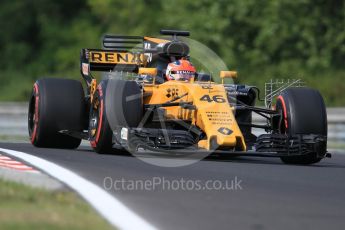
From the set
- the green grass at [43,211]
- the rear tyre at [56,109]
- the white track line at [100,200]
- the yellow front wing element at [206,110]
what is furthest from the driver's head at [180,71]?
the green grass at [43,211]

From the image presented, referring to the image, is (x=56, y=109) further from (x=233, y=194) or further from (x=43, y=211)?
(x=43, y=211)

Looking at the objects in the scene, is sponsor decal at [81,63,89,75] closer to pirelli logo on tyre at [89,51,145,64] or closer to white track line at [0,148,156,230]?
pirelli logo on tyre at [89,51,145,64]

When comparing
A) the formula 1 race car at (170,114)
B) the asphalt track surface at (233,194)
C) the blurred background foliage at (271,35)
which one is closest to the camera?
the asphalt track surface at (233,194)

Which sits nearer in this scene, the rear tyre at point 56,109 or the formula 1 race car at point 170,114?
the formula 1 race car at point 170,114

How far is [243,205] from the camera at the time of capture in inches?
321

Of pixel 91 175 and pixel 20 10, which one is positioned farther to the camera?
pixel 20 10

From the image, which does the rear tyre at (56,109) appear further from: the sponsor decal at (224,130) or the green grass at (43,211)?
the green grass at (43,211)

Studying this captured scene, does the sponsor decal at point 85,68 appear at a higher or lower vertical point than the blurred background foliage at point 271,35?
lower

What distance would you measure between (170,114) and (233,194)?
183 inches

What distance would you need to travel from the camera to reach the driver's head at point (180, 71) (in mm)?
14203

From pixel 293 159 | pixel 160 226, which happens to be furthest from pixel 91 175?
pixel 293 159

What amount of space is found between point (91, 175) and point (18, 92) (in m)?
31.3

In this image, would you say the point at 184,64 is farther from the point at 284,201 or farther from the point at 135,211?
the point at 135,211

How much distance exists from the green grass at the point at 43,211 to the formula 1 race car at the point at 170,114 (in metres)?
4.16
